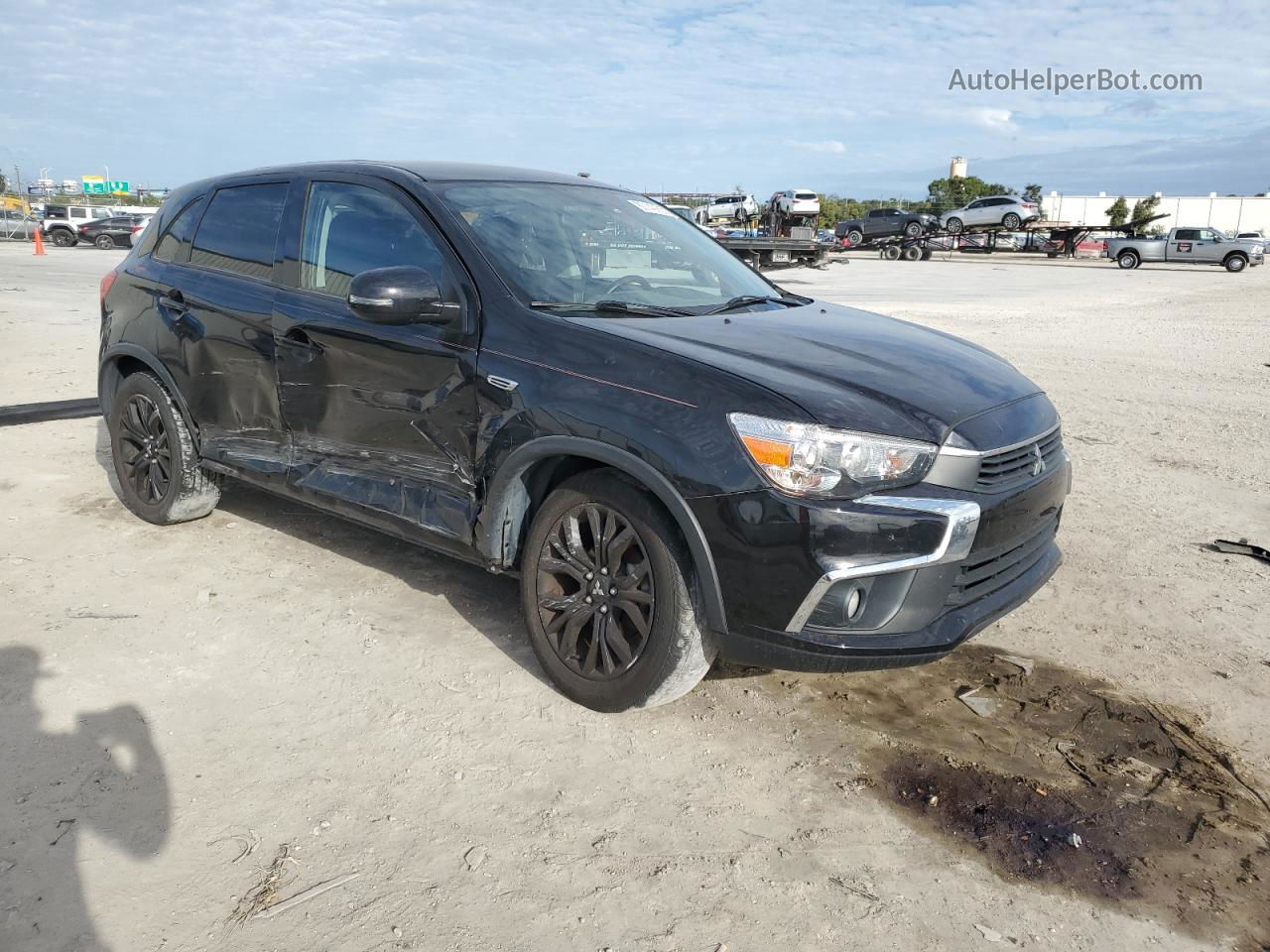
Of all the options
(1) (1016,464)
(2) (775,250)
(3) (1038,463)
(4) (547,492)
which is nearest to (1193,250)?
(2) (775,250)

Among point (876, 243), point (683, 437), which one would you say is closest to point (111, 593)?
point (683, 437)

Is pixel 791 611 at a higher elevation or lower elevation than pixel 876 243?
lower

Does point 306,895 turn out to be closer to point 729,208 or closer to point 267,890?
point 267,890

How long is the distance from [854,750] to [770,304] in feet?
6.39

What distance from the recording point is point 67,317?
44.7ft

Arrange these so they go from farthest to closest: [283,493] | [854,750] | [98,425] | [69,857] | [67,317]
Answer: [67,317] → [98,425] → [283,493] → [854,750] → [69,857]

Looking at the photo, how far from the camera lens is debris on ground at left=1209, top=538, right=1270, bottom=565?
4867mm

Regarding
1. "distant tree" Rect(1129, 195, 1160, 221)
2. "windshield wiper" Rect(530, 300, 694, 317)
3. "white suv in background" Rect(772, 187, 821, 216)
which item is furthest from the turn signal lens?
"distant tree" Rect(1129, 195, 1160, 221)

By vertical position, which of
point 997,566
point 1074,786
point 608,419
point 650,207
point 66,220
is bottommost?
point 1074,786

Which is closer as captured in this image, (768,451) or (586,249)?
(768,451)

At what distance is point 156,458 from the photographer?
5102mm

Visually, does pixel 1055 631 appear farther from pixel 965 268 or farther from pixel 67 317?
pixel 965 268

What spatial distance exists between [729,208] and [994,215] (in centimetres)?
1214

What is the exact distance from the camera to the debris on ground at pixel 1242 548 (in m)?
4.87
